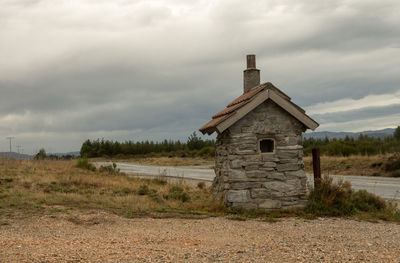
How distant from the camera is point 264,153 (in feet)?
33.7

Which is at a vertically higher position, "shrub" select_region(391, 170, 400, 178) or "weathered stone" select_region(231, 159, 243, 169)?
"weathered stone" select_region(231, 159, 243, 169)

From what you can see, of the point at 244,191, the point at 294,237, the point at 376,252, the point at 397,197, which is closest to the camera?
Result: the point at 376,252

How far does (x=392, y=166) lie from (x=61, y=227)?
21.1 m

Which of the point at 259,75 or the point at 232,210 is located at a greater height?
the point at 259,75

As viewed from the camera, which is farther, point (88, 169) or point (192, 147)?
point (192, 147)

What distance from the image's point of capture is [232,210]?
10.1m

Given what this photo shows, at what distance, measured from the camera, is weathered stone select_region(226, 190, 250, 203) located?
10.1 meters

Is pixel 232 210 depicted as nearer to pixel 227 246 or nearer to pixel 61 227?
pixel 227 246

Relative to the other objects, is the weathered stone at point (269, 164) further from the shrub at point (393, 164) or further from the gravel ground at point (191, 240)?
the shrub at point (393, 164)

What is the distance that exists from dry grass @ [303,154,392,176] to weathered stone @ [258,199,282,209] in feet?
50.5

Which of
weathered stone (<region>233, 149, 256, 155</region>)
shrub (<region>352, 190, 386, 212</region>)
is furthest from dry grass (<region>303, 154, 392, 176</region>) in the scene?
weathered stone (<region>233, 149, 256, 155</region>)

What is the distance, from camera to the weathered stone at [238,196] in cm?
1011

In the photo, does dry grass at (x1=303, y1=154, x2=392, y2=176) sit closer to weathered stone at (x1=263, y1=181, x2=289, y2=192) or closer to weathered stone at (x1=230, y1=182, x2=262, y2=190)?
weathered stone at (x1=263, y1=181, x2=289, y2=192)

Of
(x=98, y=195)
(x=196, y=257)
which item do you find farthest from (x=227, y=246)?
(x=98, y=195)
